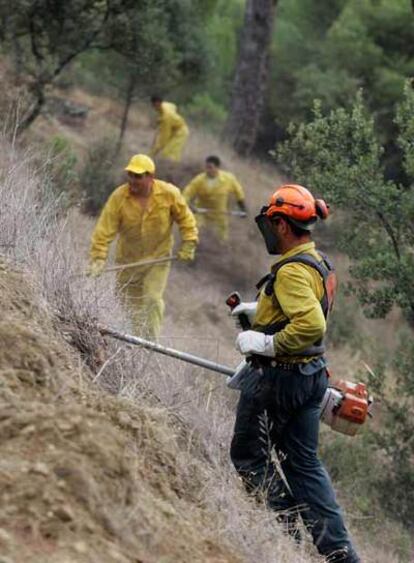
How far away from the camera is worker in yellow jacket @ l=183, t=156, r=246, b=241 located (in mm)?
16453

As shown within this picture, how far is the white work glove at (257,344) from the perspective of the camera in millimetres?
5652

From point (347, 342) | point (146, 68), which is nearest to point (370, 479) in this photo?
point (347, 342)

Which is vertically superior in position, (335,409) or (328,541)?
(335,409)

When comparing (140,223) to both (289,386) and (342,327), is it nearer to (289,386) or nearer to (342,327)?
(289,386)

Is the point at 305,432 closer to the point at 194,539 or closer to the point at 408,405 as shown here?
the point at 194,539

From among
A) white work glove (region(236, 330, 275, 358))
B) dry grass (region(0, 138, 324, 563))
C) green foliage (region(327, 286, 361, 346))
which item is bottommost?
green foliage (region(327, 286, 361, 346))

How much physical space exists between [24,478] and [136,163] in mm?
5279

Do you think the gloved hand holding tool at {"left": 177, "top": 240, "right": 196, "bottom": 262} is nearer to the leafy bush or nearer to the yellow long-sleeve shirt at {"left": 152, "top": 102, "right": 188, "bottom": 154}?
the leafy bush

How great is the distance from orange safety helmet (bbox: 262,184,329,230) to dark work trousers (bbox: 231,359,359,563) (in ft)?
2.51

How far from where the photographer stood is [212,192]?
16719mm

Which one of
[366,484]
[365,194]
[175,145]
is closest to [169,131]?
[175,145]

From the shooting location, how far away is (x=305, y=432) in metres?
5.93

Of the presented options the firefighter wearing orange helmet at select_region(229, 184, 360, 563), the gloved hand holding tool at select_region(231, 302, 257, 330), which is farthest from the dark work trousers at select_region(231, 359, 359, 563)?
the gloved hand holding tool at select_region(231, 302, 257, 330)

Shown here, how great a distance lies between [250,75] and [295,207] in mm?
16376
